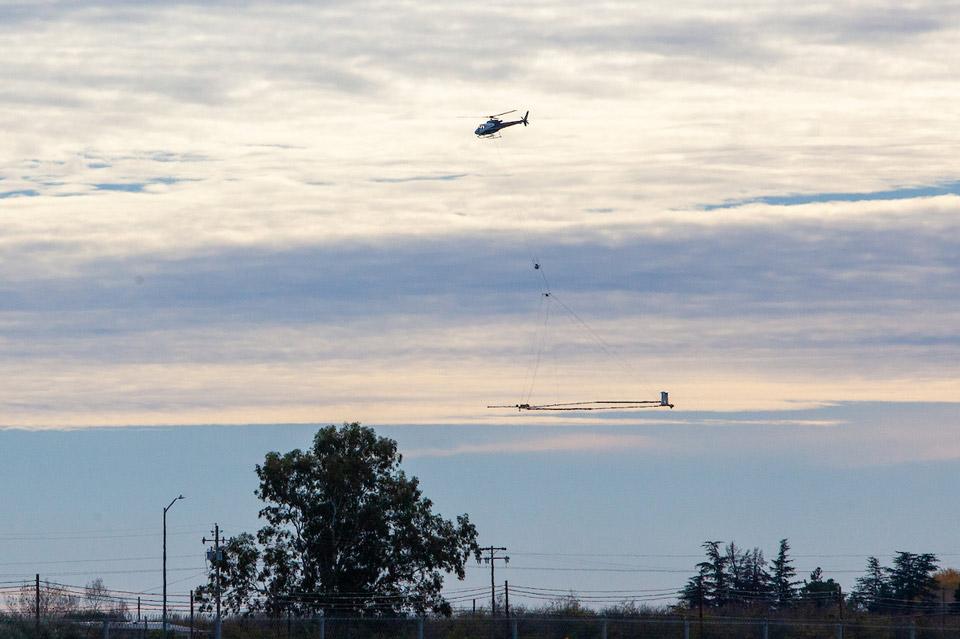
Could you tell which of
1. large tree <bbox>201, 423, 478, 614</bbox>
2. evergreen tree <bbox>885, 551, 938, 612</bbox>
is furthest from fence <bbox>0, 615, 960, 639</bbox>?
evergreen tree <bbox>885, 551, 938, 612</bbox>

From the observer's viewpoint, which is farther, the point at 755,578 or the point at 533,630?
the point at 755,578

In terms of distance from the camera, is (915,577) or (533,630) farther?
(915,577)

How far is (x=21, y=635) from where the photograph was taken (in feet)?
192

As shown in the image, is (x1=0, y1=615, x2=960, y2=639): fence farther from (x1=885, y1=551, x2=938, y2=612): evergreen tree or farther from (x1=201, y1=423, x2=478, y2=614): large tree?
(x1=885, y1=551, x2=938, y2=612): evergreen tree

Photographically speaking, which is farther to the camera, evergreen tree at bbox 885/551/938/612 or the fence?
evergreen tree at bbox 885/551/938/612

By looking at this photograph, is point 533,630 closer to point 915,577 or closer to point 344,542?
point 344,542

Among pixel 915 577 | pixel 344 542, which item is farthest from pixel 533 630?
pixel 915 577

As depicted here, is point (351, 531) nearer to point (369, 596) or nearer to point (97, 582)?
point (369, 596)

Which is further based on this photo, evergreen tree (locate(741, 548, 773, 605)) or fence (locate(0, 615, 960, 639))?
evergreen tree (locate(741, 548, 773, 605))

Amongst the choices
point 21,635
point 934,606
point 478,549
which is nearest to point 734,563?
point 934,606

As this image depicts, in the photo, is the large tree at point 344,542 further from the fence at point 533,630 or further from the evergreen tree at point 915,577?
the evergreen tree at point 915,577

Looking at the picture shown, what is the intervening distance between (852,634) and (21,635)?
133 ft

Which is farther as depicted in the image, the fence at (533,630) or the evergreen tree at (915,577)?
the evergreen tree at (915,577)

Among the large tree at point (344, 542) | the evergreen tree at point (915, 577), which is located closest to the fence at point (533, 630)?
the large tree at point (344, 542)
